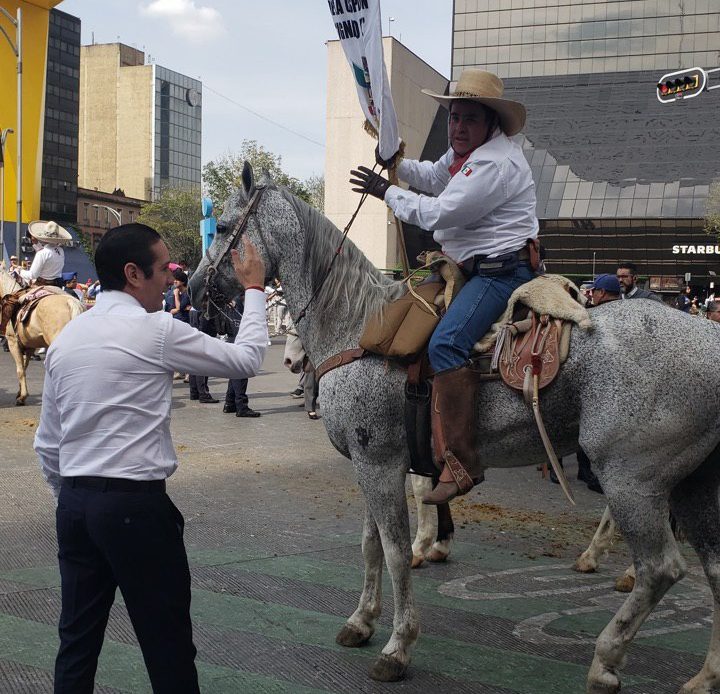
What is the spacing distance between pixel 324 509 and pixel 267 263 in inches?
139

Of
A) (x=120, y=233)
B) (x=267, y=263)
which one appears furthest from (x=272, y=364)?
(x=120, y=233)

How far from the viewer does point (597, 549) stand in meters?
5.93

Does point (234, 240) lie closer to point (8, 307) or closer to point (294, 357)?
point (294, 357)

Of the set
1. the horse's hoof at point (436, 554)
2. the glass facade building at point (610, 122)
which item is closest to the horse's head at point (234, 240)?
the horse's hoof at point (436, 554)

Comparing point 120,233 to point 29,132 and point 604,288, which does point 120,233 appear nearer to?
point 604,288

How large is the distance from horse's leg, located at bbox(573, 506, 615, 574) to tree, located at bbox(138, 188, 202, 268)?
72.5 meters

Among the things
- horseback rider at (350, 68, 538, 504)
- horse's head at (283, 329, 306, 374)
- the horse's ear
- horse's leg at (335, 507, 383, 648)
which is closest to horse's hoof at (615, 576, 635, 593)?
horseback rider at (350, 68, 538, 504)

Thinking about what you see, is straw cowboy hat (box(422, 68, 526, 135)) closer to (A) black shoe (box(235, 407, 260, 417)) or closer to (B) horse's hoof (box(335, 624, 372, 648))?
(B) horse's hoof (box(335, 624, 372, 648))

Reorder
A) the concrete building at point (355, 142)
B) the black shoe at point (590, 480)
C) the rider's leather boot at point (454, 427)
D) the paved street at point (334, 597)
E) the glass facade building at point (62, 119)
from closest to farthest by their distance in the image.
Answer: the rider's leather boot at point (454, 427) → the paved street at point (334, 597) → the black shoe at point (590, 480) → the concrete building at point (355, 142) → the glass facade building at point (62, 119)

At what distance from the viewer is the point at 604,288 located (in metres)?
8.49

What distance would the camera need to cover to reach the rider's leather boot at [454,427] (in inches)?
160

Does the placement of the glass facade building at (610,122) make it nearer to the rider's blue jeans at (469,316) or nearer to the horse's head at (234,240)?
the rider's blue jeans at (469,316)

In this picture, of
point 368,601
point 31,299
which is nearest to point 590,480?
point 368,601

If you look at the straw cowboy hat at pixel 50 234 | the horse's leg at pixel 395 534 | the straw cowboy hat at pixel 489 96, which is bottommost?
the horse's leg at pixel 395 534
